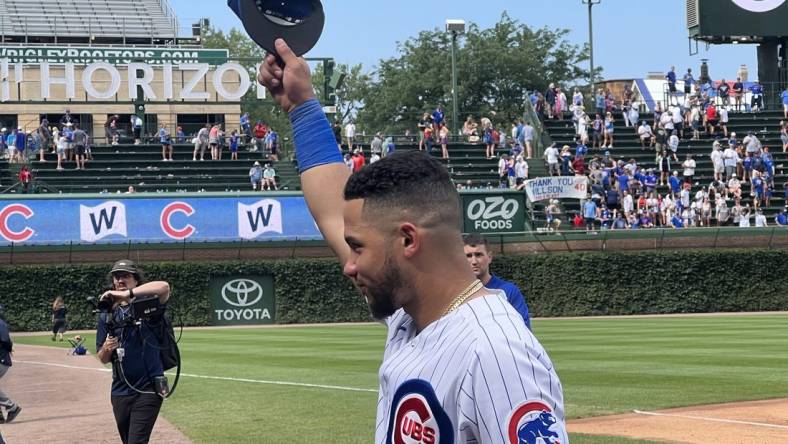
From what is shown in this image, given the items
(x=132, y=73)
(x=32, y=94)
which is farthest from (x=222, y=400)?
(x=32, y=94)

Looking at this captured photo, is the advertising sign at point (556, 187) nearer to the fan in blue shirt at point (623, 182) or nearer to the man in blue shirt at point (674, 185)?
the fan in blue shirt at point (623, 182)

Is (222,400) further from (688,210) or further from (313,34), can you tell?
(688,210)

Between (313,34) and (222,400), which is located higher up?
(313,34)

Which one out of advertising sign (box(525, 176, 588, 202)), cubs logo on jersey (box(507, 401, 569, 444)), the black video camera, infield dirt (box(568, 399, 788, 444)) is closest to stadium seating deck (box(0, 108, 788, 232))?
advertising sign (box(525, 176, 588, 202))

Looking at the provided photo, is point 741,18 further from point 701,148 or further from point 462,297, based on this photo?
point 462,297

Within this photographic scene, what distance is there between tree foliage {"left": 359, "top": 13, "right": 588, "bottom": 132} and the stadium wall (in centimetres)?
4804

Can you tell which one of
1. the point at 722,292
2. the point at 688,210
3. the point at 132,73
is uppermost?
the point at 132,73

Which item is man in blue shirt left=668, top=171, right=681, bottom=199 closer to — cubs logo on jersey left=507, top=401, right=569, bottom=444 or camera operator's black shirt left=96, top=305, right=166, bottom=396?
camera operator's black shirt left=96, top=305, right=166, bottom=396

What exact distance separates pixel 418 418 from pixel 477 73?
8870 centimetres

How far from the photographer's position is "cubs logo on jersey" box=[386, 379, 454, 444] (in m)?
2.97

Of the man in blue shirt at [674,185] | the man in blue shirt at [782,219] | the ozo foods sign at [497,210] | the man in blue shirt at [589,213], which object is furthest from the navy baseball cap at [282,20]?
the man in blue shirt at [674,185]

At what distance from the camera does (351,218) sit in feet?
10.8

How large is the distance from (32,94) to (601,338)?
46559 millimetres

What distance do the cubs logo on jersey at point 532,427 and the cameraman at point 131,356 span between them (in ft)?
23.8
